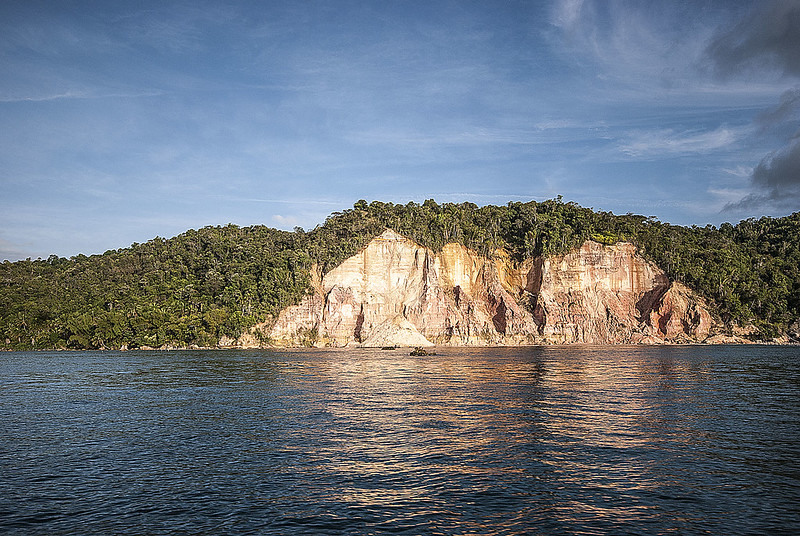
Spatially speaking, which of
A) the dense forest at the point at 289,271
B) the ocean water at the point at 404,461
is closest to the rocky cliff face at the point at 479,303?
the dense forest at the point at 289,271

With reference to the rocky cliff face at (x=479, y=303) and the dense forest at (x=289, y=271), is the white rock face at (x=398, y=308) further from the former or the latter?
the dense forest at (x=289, y=271)

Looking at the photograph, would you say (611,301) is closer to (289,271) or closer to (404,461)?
(289,271)

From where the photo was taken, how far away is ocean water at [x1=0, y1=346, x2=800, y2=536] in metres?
13.7

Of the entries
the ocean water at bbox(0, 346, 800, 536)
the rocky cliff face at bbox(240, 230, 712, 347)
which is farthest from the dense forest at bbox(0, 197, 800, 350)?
the ocean water at bbox(0, 346, 800, 536)

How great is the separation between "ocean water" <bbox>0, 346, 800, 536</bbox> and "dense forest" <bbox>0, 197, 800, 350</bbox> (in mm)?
80244

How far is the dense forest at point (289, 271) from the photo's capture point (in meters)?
114

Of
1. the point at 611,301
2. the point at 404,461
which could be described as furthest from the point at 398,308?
the point at 404,461

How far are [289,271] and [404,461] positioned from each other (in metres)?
104

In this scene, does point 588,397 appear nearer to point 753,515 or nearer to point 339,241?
point 753,515

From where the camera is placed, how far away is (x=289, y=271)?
11981 centimetres

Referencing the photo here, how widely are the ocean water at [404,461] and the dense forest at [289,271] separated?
3159 inches

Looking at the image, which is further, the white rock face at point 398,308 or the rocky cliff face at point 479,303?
the rocky cliff face at point 479,303

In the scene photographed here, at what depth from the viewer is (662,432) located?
23.7 meters

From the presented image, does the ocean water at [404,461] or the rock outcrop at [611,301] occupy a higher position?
→ the rock outcrop at [611,301]
